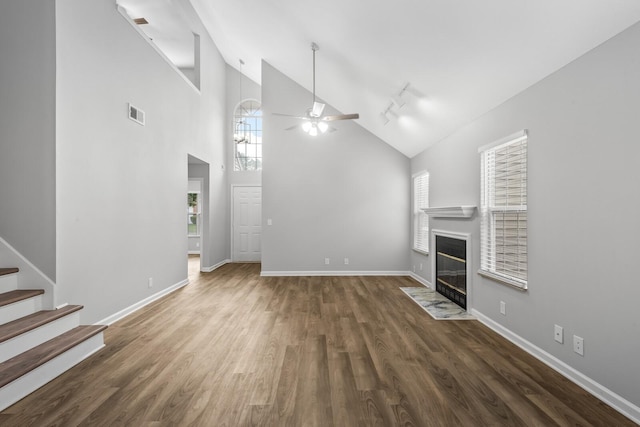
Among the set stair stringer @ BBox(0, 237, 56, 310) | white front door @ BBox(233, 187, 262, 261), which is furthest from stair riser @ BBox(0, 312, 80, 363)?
white front door @ BBox(233, 187, 262, 261)

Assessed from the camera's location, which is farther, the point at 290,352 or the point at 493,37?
the point at 290,352

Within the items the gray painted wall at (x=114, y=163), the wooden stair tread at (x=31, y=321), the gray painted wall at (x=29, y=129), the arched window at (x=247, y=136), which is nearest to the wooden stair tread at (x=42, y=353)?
the wooden stair tread at (x=31, y=321)

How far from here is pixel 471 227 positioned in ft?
12.2

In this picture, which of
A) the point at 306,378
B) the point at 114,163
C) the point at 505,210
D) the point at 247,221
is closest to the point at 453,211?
the point at 505,210

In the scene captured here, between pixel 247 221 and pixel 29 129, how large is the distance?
17.9 feet

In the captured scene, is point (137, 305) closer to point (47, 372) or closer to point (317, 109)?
point (47, 372)

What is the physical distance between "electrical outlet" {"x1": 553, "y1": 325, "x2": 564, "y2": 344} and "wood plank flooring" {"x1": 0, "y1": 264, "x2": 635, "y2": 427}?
26 centimetres

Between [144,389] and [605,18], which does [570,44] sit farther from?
[144,389]

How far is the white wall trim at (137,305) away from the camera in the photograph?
11.1ft

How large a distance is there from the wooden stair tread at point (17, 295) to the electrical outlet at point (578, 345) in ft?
14.5

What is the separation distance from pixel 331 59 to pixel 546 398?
15.5 feet

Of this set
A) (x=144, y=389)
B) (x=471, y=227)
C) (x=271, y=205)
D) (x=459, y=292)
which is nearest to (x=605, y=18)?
(x=471, y=227)

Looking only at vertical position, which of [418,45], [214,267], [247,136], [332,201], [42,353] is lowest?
[214,267]

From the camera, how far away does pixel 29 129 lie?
2711mm
